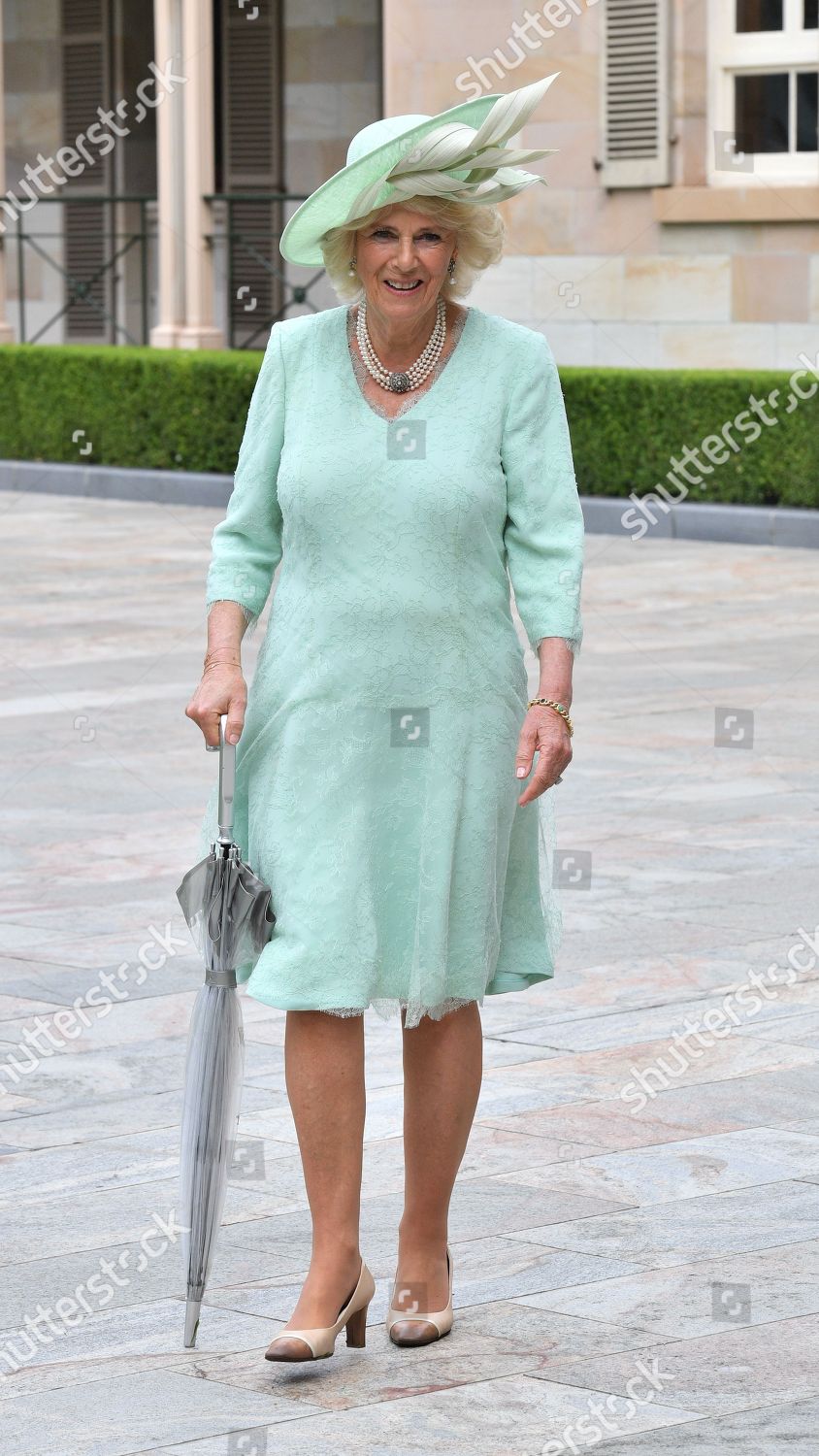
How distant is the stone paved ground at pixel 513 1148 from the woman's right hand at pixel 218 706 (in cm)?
93

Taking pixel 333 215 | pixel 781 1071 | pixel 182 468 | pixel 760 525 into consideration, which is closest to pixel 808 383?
pixel 760 525

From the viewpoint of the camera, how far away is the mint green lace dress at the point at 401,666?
12.9 ft

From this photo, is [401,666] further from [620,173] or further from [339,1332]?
[620,173]

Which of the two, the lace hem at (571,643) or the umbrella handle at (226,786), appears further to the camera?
the lace hem at (571,643)

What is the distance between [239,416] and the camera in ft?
60.1

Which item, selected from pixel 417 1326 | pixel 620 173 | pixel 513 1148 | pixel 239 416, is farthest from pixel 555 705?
pixel 239 416

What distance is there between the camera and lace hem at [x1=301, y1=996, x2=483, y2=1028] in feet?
12.8

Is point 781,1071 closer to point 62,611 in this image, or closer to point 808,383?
point 62,611

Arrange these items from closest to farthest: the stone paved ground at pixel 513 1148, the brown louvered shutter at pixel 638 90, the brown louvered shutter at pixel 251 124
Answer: the stone paved ground at pixel 513 1148 → the brown louvered shutter at pixel 638 90 → the brown louvered shutter at pixel 251 124

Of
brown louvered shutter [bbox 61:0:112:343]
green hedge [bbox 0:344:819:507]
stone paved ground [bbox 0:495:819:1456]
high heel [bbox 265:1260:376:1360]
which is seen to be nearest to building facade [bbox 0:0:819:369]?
green hedge [bbox 0:344:819:507]

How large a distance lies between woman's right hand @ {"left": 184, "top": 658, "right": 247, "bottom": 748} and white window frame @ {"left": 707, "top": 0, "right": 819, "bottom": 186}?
544 inches

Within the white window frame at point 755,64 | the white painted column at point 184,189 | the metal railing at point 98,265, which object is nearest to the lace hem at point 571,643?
the white window frame at point 755,64

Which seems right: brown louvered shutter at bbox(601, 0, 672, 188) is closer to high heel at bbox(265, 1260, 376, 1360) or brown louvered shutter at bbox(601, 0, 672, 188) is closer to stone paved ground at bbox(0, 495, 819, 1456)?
stone paved ground at bbox(0, 495, 819, 1456)

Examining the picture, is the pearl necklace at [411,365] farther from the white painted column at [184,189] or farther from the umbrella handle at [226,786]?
the white painted column at [184,189]
